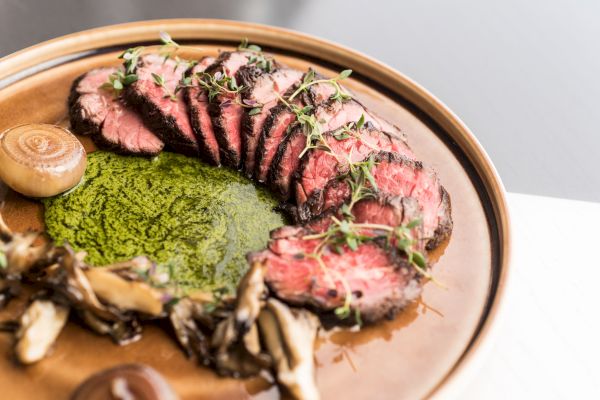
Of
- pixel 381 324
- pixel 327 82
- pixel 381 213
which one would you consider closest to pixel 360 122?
pixel 327 82

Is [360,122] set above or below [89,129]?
above

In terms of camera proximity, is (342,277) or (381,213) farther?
(381,213)

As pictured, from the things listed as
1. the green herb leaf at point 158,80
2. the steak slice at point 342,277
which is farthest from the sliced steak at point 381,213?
the green herb leaf at point 158,80

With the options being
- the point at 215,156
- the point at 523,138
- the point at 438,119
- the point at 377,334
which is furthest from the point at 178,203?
the point at 523,138

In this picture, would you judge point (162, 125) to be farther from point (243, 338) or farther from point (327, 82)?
point (243, 338)

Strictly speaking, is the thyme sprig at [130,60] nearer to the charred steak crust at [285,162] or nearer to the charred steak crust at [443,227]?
the charred steak crust at [285,162]

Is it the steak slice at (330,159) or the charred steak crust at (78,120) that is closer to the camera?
the steak slice at (330,159)
